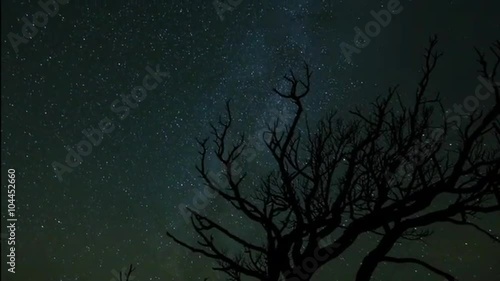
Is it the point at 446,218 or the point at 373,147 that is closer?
the point at 446,218

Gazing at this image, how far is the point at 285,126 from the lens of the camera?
29.0 ft

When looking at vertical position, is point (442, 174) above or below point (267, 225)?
below

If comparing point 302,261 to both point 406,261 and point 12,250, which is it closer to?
point 406,261

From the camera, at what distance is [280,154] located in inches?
315

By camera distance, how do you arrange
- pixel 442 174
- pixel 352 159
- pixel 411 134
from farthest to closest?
pixel 411 134 → pixel 352 159 → pixel 442 174

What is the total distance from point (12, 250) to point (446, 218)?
28.4ft

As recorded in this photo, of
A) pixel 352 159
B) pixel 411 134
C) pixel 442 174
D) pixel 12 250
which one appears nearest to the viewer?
pixel 442 174

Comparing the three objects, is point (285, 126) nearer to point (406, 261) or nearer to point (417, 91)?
point (417, 91)

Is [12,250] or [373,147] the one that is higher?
[12,250]

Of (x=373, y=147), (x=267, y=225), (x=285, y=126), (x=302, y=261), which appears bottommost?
(x=302, y=261)

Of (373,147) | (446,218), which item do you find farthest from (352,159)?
(446,218)

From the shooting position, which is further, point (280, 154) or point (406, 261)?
point (280, 154)

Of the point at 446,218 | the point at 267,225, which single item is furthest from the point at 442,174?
the point at 267,225

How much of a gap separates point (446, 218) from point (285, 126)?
3203mm
